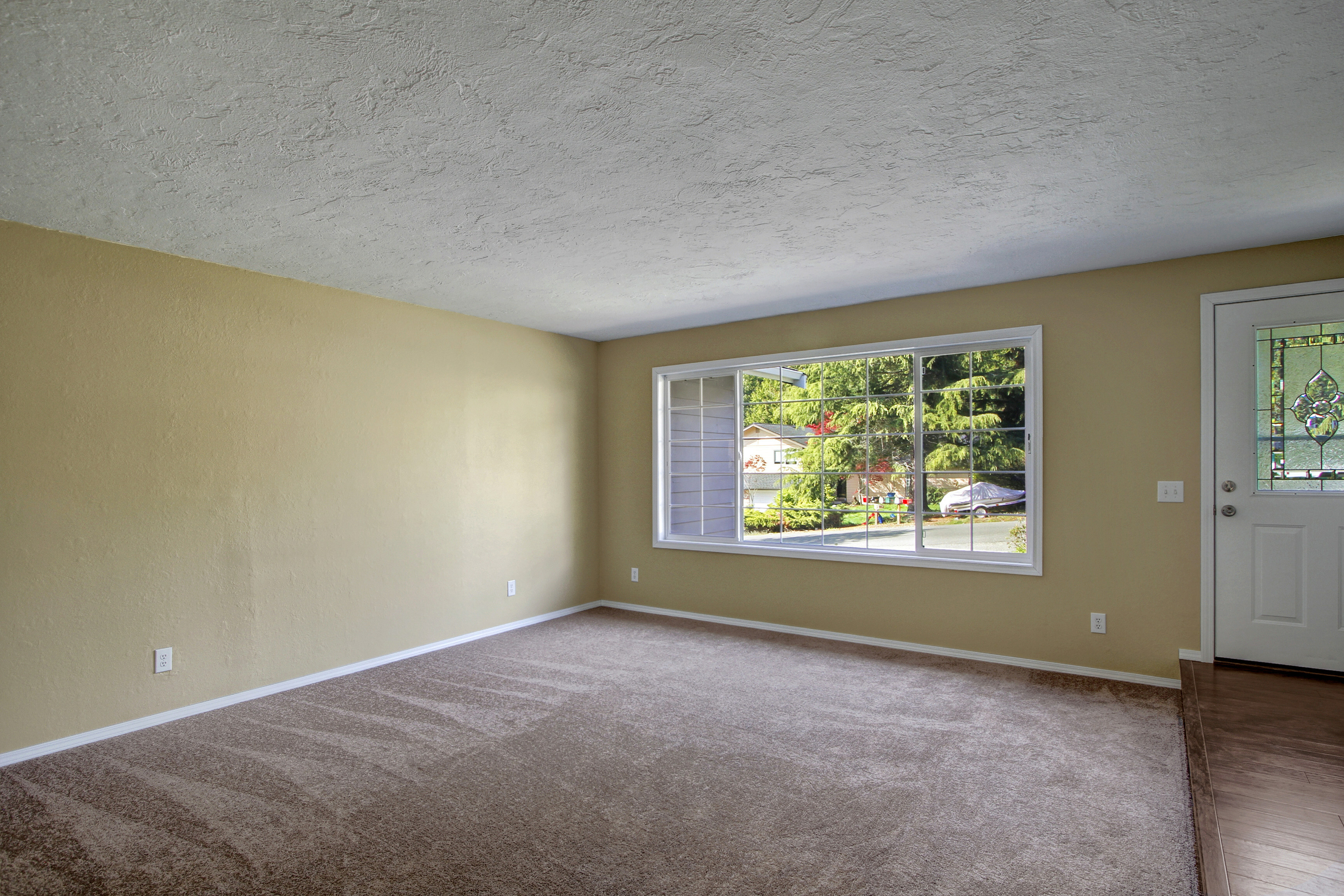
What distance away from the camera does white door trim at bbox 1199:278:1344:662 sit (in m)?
3.71

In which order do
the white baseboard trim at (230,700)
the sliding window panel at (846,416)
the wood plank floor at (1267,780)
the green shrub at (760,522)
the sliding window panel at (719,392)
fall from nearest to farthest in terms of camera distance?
the wood plank floor at (1267,780) → the white baseboard trim at (230,700) → the sliding window panel at (846,416) → the green shrub at (760,522) → the sliding window panel at (719,392)

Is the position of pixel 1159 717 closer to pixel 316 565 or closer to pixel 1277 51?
pixel 1277 51

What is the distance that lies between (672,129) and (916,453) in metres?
3.14

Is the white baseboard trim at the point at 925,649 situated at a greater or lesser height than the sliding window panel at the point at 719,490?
lesser

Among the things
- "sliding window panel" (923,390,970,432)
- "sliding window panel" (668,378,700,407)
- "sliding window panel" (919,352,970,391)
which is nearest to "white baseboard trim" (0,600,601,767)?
"sliding window panel" (668,378,700,407)

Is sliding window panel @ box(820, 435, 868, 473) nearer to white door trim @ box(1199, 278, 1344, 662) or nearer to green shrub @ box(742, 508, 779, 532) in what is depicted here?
green shrub @ box(742, 508, 779, 532)

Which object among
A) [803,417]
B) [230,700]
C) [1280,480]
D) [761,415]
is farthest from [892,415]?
[230,700]

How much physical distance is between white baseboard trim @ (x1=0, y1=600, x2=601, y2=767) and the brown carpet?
72 millimetres

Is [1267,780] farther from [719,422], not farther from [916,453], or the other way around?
[719,422]

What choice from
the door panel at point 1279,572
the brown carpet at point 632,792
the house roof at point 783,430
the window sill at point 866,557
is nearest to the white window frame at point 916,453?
A: the window sill at point 866,557

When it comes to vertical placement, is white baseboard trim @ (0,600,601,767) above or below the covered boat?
below

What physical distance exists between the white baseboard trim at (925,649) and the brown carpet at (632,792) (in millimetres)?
108

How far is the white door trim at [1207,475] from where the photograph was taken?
371 cm

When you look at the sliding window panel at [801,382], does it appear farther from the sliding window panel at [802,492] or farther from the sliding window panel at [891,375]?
the sliding window panel at [802,492]
